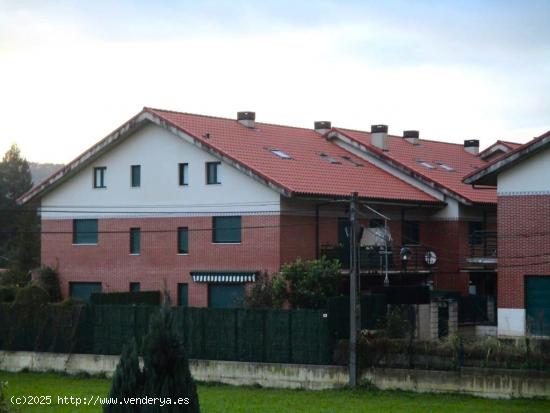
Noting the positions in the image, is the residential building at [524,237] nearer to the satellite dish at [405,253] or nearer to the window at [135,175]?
the satellite dish at [405,253]

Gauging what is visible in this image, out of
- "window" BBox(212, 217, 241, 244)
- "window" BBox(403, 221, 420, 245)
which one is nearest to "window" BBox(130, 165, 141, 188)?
"window" BBox(212, 217, 241, 244)

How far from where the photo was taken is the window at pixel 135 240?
46.0 m

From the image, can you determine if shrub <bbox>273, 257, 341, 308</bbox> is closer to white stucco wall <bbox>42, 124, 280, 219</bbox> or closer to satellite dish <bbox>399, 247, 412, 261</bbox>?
white stucco wall <bbox>42, 124, 280, 219</bbox>

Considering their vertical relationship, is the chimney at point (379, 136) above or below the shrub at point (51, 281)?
above

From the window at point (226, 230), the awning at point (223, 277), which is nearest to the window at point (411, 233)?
the window at point (226, 230)

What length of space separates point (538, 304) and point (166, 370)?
1909 centimetres

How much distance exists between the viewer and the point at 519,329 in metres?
34.6

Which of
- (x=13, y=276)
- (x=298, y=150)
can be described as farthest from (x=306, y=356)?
(x=13, y=276)

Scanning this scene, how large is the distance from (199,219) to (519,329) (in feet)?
47.9

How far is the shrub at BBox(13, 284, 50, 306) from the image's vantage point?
37.6m

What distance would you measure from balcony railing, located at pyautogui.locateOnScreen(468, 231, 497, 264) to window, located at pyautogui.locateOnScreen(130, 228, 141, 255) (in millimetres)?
14042

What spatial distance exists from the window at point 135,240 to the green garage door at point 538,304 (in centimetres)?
1804

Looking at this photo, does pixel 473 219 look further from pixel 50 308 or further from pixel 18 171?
pixel 18 171

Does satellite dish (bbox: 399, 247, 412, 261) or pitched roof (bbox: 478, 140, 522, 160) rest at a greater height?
pitched roof (bbox: 478, 140, 522, 160)
